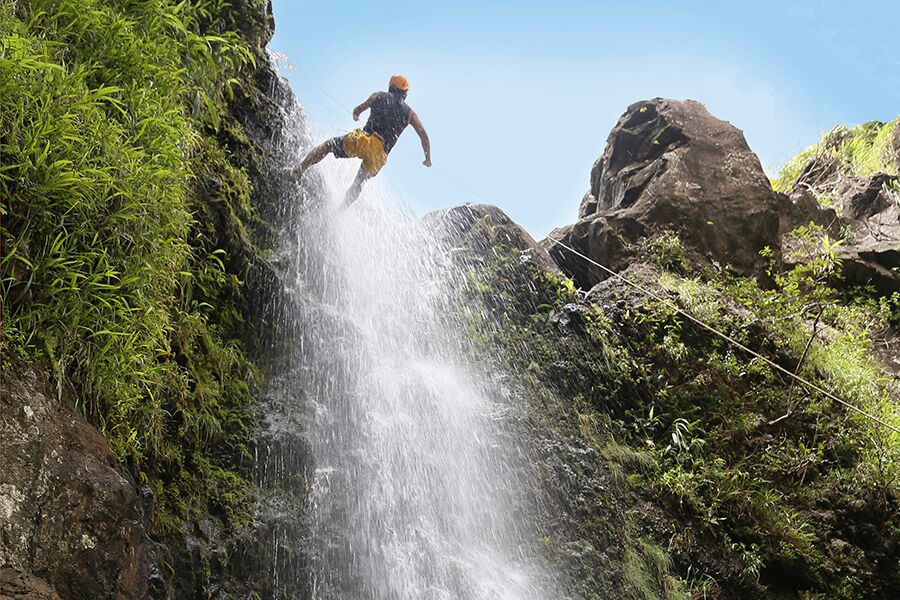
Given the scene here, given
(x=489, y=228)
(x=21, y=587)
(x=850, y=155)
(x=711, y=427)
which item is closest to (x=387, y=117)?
(x=489, y=228)

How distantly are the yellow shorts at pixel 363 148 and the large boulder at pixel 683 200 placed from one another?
381cm

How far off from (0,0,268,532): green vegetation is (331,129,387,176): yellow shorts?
6.85 feet

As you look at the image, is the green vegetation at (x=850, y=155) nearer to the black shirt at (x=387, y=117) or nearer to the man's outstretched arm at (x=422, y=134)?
the man's outstretched arm at (x=422, y=134)

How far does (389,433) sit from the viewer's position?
557cm

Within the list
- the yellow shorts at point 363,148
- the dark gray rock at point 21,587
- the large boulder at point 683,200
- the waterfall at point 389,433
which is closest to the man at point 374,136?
the yellow shorts at point 363,148

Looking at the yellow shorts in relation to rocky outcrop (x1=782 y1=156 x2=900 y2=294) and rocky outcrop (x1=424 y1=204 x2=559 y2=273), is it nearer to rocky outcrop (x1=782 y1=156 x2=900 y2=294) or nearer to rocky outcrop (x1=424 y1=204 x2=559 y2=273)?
rocky outcrop (x1=424 y1=204 x2=559 y2=273)

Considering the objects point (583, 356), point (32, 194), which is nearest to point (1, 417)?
point (32, 194)

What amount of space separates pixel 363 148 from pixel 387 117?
1.89ft

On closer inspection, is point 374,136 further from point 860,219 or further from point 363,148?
point 860,219

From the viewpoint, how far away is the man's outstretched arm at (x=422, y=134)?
7.76 meters

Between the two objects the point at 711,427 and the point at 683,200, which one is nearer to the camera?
the point at 711,427

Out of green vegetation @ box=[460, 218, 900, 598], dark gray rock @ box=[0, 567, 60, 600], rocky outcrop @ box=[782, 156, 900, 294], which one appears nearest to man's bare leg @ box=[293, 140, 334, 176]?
green vegetation @ box=[460, 218, 900, 598]

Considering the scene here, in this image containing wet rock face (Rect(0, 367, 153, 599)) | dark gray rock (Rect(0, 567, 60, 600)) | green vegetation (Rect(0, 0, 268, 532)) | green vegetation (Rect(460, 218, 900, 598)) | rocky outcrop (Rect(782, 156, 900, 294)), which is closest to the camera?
dark gray rock (Rect(0, 567, 60, 600))

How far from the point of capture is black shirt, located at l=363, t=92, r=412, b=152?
24.5 ft
